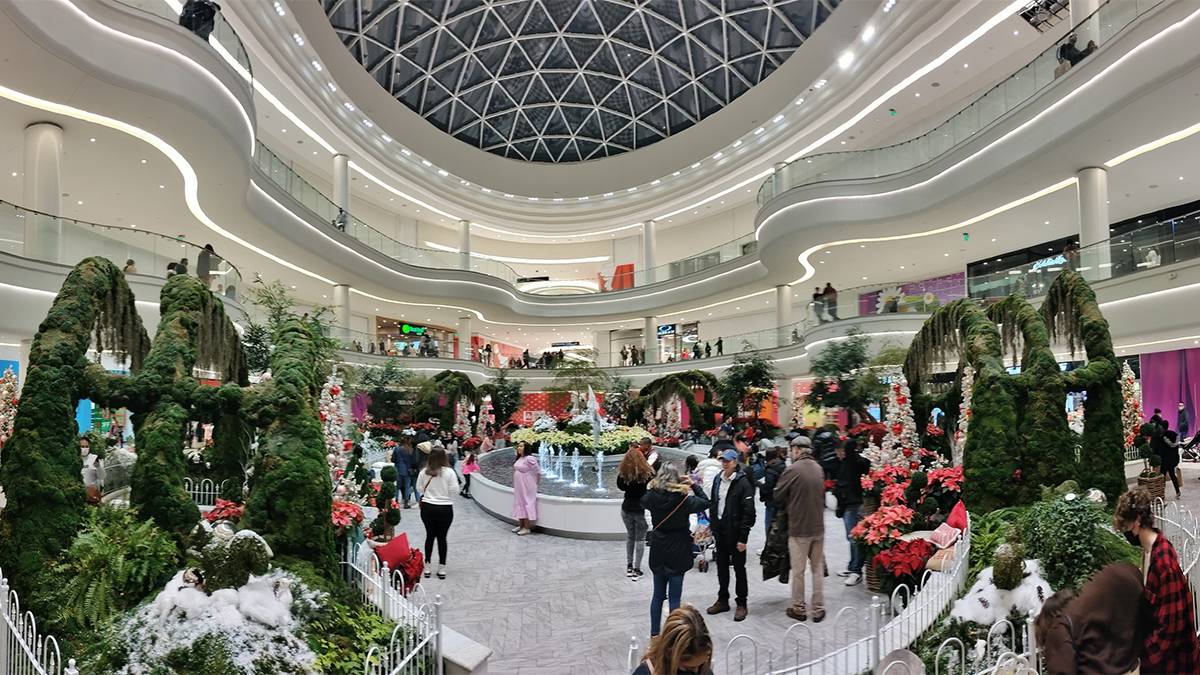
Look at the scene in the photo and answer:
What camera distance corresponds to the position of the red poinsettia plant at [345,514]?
593 centimetres

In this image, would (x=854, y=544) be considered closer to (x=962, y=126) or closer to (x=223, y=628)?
(x=223, y=628)

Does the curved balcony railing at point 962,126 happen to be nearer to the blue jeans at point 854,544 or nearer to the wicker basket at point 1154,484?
the wicker basket at point 1154,484

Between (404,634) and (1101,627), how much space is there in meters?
3.79

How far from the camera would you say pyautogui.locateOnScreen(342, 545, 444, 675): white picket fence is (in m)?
4.06

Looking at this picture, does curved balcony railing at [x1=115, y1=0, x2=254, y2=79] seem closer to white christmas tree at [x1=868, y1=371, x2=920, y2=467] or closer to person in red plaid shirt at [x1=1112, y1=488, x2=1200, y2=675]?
white christmas tree at [x1=868, y1=371, x2=920, y2=467]

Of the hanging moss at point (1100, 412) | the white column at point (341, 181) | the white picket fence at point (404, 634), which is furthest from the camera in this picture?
the white column at point (341, 181)

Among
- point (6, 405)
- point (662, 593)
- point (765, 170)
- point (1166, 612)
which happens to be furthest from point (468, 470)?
point (765, 170)

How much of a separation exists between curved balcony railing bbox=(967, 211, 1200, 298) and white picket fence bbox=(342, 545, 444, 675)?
1214cm

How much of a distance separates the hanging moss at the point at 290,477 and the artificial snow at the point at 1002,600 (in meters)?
4.85

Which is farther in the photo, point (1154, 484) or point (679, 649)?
point (1154, 484)

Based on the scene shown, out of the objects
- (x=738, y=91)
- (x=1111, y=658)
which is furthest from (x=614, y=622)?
(x=738, y=91)

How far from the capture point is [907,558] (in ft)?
19.4

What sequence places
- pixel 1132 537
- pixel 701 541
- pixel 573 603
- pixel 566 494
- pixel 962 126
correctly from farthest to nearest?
pixel 962 126
pixel 566 494
pixel 701 541
pixel 573 603
pixel 1132 537

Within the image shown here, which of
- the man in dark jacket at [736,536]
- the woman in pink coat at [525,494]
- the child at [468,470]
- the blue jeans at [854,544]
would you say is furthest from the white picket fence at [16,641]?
the child at [468,470]
